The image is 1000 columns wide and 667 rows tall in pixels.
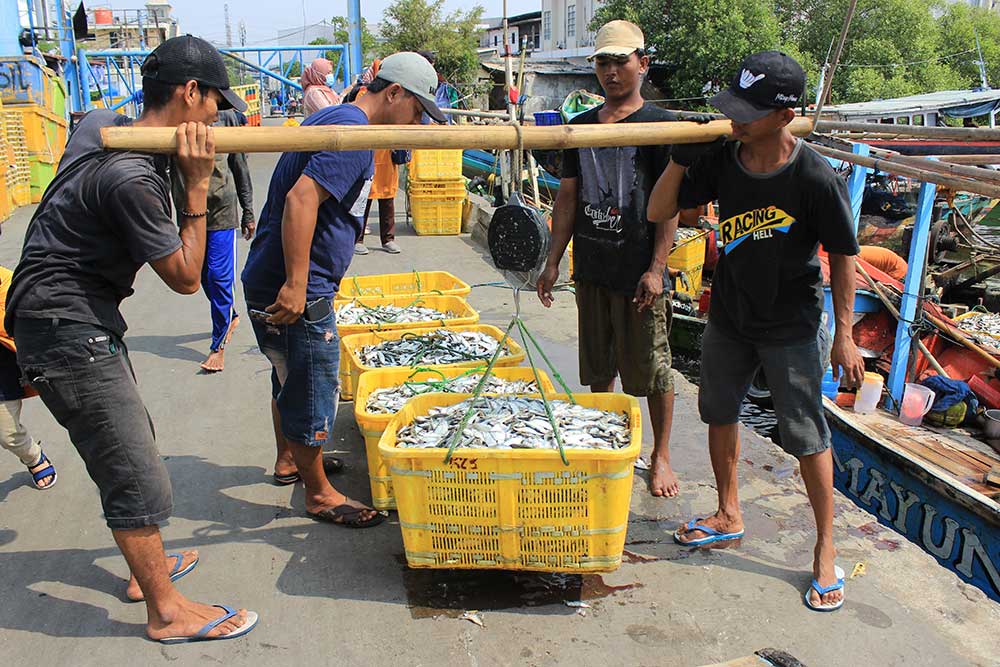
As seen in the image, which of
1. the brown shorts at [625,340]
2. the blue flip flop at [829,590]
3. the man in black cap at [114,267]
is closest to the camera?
the man in black cap at [114,267]

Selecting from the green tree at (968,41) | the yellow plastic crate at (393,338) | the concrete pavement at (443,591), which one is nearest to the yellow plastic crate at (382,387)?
the yellow plastic crate at (393,338)

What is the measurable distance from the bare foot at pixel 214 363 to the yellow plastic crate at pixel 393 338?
125cm

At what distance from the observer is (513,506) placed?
3.03 m

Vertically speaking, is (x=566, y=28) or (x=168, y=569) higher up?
(x=566, y=28)

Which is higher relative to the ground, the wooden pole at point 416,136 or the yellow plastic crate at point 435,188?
the wooden pole at point 416,136

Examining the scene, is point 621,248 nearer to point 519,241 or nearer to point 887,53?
point 519,241

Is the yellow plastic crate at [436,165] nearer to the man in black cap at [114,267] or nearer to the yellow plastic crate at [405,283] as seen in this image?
the yellow plastic crate at [405,283]

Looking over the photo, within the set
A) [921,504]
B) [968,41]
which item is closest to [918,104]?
[921,504]

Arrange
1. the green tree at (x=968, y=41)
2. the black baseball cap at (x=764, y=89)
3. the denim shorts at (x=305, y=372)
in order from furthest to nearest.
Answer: the green tree at (x=968, y=41)
the denim shorts at (x=305, y=372)
the black baseball cap at (x=764, y=89)

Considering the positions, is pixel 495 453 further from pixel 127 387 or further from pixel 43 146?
pixel 43 146

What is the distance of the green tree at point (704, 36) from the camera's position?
29031mm

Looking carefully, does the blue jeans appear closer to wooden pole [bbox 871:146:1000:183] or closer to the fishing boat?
the fishing boat

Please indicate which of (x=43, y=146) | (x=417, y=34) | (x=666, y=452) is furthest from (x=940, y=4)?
(x=666, y=452)

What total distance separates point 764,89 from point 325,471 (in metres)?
2.95
